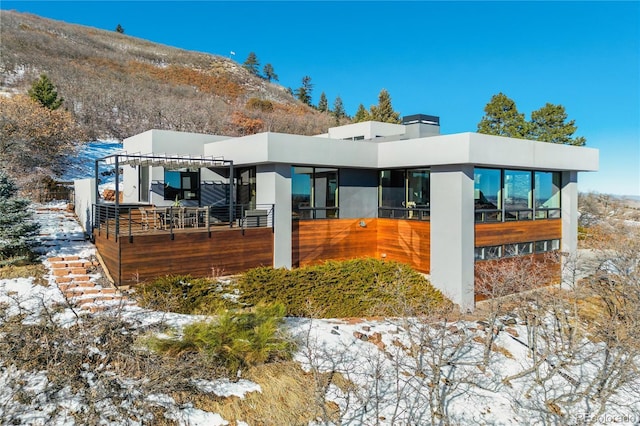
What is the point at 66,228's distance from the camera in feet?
48.8

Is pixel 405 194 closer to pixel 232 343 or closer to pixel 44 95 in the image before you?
pixel 232 343

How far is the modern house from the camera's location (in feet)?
41.5

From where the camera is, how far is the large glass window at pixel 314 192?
14414 mm

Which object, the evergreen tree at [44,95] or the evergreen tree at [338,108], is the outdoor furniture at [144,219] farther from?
the evergreen tree at [338,108]

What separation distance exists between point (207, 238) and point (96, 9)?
231ft

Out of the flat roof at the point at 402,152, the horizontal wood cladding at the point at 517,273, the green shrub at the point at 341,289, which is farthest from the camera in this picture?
the flat roof at the point at 402,152

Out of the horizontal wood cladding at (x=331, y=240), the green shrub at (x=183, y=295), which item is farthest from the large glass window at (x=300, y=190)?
the green shrub at (x=183, y=295)

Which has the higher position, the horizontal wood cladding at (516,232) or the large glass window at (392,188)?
the large glass window at (392,188)

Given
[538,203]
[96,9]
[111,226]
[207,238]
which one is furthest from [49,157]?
[96,9]

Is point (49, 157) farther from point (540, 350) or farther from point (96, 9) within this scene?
point (96, 9)

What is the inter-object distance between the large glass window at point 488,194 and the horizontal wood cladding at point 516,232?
31 cm

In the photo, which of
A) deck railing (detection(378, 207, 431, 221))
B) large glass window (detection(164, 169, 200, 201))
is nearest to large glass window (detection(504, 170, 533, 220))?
deck railing (detection(378, 207, 431, 221))

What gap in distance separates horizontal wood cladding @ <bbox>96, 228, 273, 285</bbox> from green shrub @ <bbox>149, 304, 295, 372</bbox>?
410 cm

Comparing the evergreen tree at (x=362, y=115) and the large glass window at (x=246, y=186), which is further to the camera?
the evergreen tree at (x=362, y=115)
